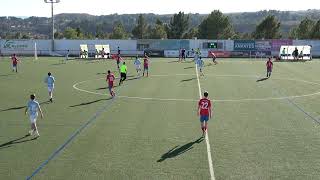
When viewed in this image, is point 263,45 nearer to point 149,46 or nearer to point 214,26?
point 149,46

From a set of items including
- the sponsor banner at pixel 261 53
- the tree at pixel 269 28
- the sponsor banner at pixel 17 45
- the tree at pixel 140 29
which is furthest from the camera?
the tree at pixel 140 29

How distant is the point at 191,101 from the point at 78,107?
6.37 m

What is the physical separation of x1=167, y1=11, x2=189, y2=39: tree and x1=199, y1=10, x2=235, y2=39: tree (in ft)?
23.1

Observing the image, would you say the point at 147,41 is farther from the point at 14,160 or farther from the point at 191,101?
the point at 14,160

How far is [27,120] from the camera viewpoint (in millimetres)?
20266

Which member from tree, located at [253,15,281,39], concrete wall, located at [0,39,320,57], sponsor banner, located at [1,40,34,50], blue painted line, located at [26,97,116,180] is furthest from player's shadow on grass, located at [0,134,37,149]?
tree, located at [253,15,281,39]

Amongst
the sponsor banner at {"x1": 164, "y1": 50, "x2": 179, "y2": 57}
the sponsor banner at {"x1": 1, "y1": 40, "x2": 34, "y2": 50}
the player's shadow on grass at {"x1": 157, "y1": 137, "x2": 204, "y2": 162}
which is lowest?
the player's shadow on grass at {"x1": 157, "y1": 137, "x2": 204, "y2": 162}

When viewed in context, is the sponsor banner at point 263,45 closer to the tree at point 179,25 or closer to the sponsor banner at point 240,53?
the sponsor banner at point 240,53

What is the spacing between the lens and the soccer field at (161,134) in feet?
44.1

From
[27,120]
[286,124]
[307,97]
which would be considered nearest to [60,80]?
[27,120]

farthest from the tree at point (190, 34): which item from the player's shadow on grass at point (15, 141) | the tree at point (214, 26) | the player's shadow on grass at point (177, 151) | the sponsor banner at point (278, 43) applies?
the player's shadow on grass at point (177, 151)

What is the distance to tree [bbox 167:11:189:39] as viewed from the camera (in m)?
116

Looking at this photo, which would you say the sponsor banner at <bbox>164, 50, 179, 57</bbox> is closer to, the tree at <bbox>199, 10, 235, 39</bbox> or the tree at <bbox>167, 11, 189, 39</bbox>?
the tree at <bbox>199, 10, 235, 39</bbox>

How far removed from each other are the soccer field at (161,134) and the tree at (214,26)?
78.5 metres
